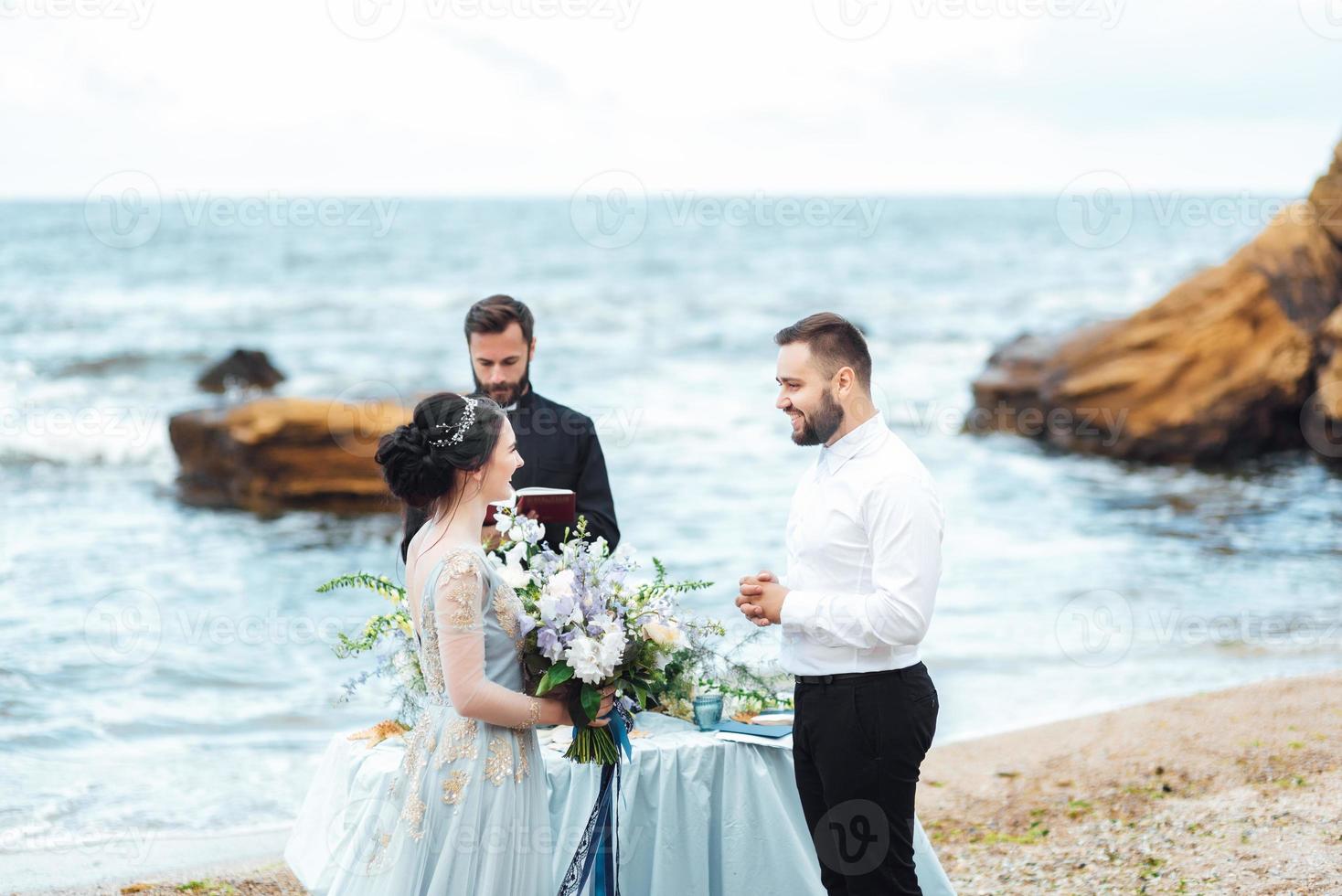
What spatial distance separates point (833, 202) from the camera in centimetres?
9331

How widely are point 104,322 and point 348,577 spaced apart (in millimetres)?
32281

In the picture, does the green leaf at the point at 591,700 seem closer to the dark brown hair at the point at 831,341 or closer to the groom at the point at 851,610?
the groom at the point at 851,610

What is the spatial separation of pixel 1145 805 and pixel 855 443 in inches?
144

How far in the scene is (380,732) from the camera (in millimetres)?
4363

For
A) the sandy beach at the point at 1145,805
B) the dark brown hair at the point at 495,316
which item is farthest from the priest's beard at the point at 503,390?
the sandy beach at the point at 1145,805

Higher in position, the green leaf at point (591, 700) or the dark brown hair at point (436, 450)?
the dark brown hair at point (436, 450)

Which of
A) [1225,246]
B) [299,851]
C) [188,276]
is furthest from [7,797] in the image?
[1225,246]

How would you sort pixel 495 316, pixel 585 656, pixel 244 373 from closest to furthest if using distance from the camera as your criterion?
pixel 585 656 → pixel 495 316 → pixel 244 373

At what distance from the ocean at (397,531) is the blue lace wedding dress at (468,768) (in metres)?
1.26

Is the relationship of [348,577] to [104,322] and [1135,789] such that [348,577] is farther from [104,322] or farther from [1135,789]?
[104,322]

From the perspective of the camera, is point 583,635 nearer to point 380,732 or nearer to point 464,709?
point 464,709

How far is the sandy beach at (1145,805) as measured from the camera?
531cm

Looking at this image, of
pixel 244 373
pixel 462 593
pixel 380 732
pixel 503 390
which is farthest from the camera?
pixel 244 373

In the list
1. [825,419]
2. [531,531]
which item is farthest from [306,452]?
[825,419]
